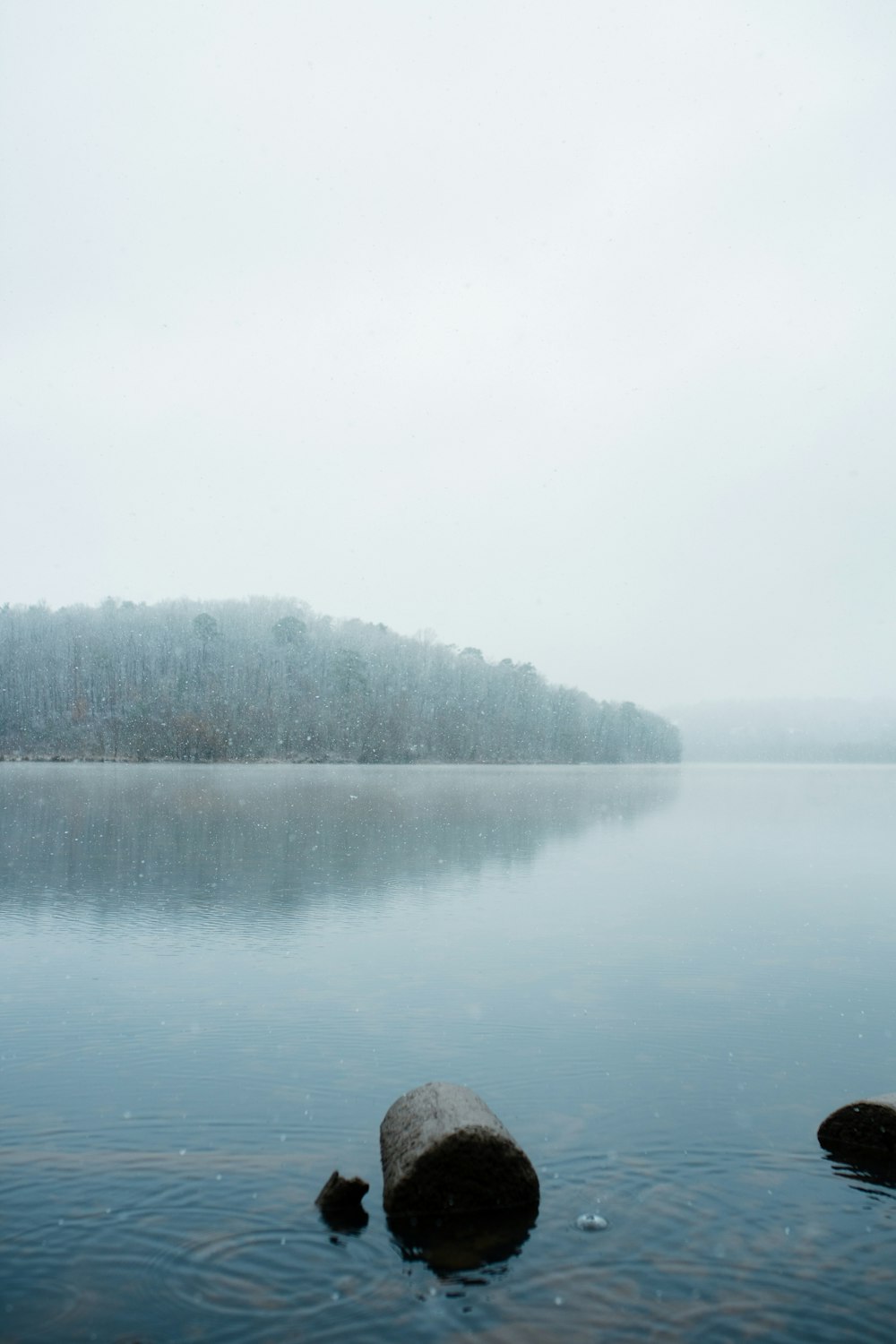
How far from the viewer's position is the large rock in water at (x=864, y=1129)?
7.98 m

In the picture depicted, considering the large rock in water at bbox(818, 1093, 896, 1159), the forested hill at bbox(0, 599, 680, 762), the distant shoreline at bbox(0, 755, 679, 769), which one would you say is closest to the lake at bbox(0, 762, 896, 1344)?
the large rock in water at bbox(818, 1093, 896, 1159)

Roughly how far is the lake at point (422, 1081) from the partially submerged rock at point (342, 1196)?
11 cm

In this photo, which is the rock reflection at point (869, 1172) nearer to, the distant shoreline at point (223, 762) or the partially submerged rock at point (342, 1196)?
the partially submerged rock at point (342, 1196)

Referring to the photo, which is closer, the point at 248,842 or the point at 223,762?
the point at 248,842

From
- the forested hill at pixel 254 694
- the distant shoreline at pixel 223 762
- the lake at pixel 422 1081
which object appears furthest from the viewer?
the forested hill at pixel 254 694

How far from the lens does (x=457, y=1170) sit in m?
6.93

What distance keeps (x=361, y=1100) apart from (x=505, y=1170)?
2253mm

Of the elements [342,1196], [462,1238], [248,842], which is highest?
[248,842]

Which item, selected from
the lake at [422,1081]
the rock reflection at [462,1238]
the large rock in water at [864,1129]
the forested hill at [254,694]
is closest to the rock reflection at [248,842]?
the lake at [422,1081]

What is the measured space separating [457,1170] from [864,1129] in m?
3.73

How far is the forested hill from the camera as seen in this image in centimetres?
12356

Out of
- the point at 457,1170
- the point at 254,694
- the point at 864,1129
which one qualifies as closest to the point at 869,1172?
the point at 864,1129

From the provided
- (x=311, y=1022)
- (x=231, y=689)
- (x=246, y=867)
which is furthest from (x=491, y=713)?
(x=311, y=1022)

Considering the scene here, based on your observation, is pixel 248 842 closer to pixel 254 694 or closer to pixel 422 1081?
pixel 422 1081
